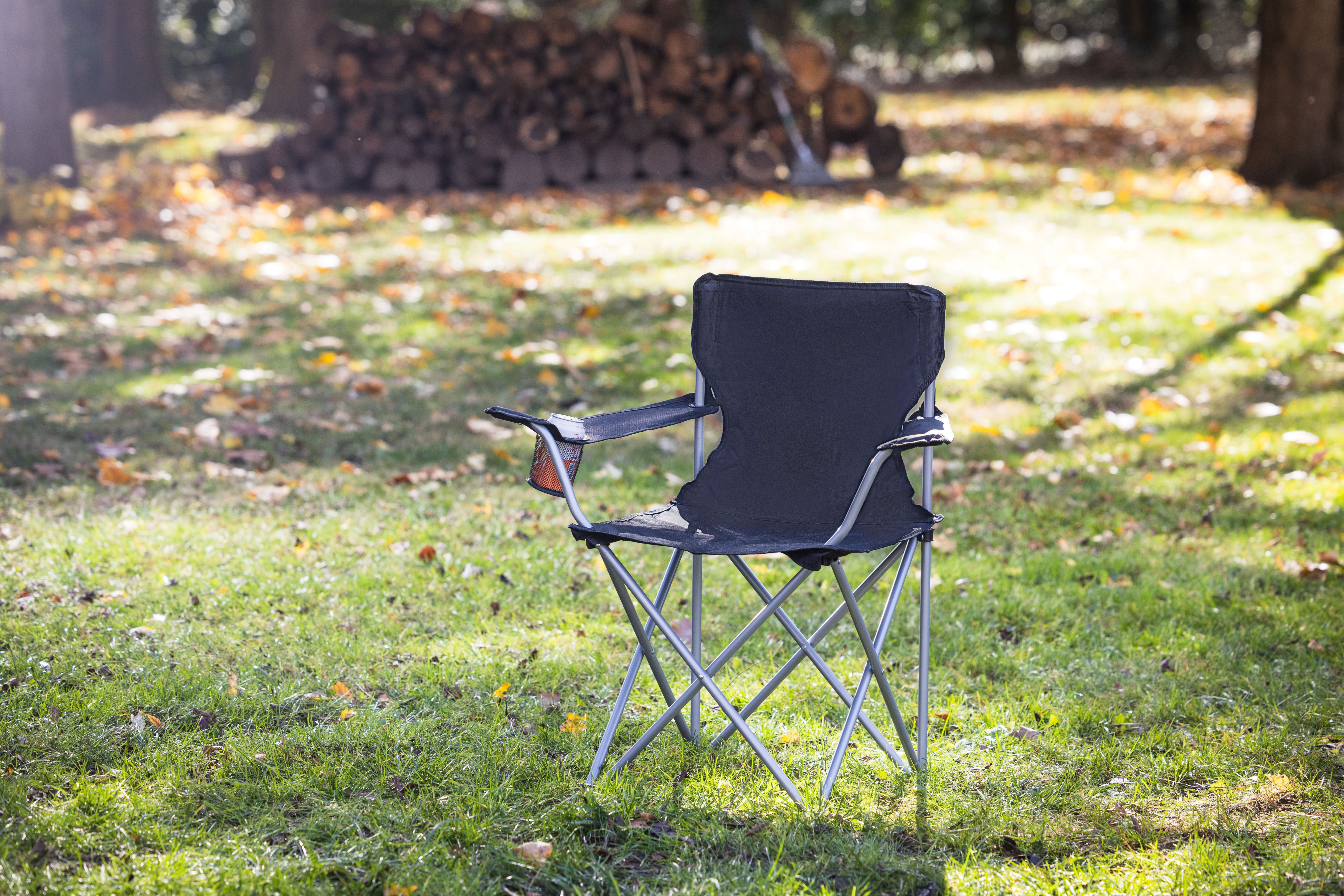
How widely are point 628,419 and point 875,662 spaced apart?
29.4 inches

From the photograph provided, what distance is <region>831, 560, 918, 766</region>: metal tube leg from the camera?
2.19 metres

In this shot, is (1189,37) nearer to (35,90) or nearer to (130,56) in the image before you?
(130,56)

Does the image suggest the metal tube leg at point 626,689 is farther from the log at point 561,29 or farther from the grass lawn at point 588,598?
the log at point 561,29

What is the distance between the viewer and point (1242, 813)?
2.29 meters

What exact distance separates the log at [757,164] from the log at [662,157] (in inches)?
20.8

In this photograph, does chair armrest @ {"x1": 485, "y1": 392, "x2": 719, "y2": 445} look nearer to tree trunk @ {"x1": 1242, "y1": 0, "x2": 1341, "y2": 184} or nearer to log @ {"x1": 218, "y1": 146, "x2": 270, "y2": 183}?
tree trunk @ {"x1": 1242, "y1": 0, "x2": 1341, "y2": 184}

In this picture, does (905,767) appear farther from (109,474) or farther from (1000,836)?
(109,474)

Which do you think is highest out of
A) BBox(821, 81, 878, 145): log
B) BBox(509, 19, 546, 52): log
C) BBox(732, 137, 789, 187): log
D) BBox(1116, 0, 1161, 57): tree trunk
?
BBox(1116, 0, 1161, 57): tree trunk

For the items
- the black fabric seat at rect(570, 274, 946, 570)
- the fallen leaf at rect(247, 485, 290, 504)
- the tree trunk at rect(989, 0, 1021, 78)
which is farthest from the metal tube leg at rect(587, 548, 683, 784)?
the tree trunk at rect(989, 0, 1021, 78)

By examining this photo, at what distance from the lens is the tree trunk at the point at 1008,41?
19.8 meters

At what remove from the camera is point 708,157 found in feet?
33.4

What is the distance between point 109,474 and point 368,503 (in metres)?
0.94

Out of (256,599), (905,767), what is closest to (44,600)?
(256,599)

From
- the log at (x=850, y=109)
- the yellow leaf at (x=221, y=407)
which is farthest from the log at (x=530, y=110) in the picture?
the yellow leaf at (x=221, y=407)
